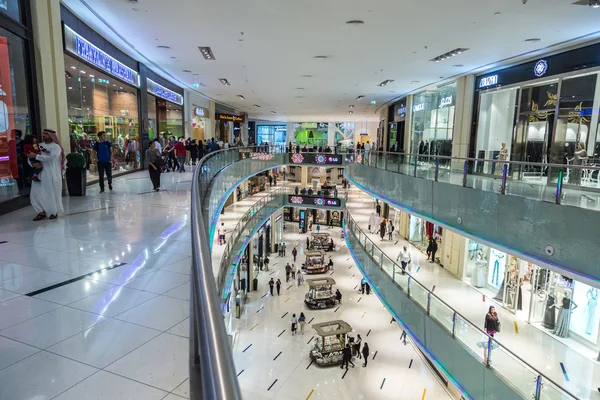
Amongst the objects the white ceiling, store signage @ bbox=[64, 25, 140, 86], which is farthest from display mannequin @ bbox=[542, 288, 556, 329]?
store signage @ bbox=[64, 25, 140, 86]

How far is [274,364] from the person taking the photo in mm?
13906

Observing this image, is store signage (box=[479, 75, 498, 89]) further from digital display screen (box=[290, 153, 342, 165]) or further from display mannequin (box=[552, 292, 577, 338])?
digital display screen (box=[290, 153, 342, 165])

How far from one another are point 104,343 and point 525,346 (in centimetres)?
1153

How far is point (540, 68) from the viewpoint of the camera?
39.5 ft

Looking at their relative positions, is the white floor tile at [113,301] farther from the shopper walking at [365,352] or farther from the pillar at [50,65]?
the shopper walking at [365,352]

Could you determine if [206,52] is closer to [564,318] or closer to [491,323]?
[491,323]

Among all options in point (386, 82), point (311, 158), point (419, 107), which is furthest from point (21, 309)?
point (311, 158)

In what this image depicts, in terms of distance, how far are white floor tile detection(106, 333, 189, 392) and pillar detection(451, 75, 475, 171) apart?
1562cm

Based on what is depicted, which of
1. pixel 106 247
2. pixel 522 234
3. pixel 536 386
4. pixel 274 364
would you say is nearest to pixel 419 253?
pixel 274 364

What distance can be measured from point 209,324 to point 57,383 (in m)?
1.89

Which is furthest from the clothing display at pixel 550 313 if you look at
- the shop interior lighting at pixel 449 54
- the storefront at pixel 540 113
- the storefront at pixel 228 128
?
the storefront at pixel 228 128

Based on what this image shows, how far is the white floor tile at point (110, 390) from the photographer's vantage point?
2064 millimetres

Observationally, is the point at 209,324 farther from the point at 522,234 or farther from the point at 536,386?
the point at 522,234

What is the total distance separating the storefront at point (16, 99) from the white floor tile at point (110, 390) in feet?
20.4
